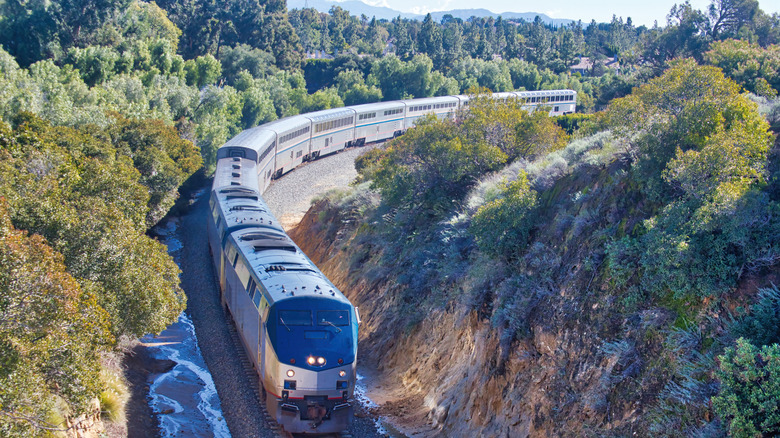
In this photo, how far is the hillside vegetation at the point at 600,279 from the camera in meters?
10.6

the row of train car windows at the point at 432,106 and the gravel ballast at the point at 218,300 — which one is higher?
the row of train car windows at the point at 432,106

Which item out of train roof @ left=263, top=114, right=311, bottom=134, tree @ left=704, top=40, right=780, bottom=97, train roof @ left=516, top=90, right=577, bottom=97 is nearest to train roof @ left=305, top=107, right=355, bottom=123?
train roof @ left=263, top=114, right=311, bottom=134

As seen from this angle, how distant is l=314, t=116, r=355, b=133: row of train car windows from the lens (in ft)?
152

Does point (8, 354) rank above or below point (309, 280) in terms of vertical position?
above

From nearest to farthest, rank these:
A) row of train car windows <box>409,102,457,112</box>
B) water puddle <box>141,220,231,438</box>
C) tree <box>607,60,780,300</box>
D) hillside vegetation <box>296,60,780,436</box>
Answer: hillside vegetation <box>296,60,780,436</box> < tree <box>607,60,780,300</box> < water puddle <box>141,220,231,438</box> < row of train car windows <box>409,102,457,112</box>

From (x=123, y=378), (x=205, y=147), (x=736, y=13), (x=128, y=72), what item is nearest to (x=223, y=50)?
(x=128, y=72)

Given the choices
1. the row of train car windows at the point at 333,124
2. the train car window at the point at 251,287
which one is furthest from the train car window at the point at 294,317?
the row of train car windows at the point at 333,124

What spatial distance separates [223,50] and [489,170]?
191 ft

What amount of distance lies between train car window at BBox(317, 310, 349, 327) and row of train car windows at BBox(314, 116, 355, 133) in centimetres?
3193

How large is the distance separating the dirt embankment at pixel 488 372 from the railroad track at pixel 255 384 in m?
2.90

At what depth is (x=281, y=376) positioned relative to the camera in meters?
14.3

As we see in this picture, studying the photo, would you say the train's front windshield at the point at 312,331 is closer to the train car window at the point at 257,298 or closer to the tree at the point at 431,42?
the train car window at the point at 257,298

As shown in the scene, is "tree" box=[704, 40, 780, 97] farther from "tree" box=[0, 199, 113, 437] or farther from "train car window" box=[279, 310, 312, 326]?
"tree" box=[0, 199, 113, 437]

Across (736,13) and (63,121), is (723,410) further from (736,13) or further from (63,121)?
(736,13)
